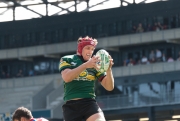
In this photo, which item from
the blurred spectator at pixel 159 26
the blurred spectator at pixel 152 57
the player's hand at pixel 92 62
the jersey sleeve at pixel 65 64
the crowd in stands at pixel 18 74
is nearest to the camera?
the player's hand at pixel 92 62

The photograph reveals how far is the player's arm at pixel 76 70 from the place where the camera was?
28.7ft

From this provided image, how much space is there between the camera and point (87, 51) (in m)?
9.23

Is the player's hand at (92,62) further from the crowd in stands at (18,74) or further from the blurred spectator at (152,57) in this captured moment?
the crowd in stands at (18,74)

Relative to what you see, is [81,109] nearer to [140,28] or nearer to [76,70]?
[76,70]

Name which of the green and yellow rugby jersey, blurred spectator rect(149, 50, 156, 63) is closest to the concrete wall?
blurred spectator rect(149, 50, 156, 63)

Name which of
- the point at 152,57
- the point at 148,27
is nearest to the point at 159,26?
the point at 148,27

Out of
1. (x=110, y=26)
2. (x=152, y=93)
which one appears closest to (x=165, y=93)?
(x=152, y=93)

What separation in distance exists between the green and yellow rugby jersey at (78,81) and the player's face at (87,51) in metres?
0.06

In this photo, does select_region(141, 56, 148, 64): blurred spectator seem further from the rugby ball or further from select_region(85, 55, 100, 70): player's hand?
select_region(85, 55, 100, 70): player's hand

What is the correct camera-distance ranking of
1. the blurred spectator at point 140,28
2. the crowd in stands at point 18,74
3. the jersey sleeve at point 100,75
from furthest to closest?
1. the crowd in stands at point 18,74
2. the blurred spectator at point 140,28
3. the jersey sleeve at point 100,75

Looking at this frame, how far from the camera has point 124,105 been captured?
144 feet

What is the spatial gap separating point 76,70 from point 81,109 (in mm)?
652

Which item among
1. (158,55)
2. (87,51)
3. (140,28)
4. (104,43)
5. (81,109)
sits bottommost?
(158,55)

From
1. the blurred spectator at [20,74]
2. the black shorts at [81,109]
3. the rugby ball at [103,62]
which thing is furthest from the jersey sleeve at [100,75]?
the blurred spectator at [20,74]
